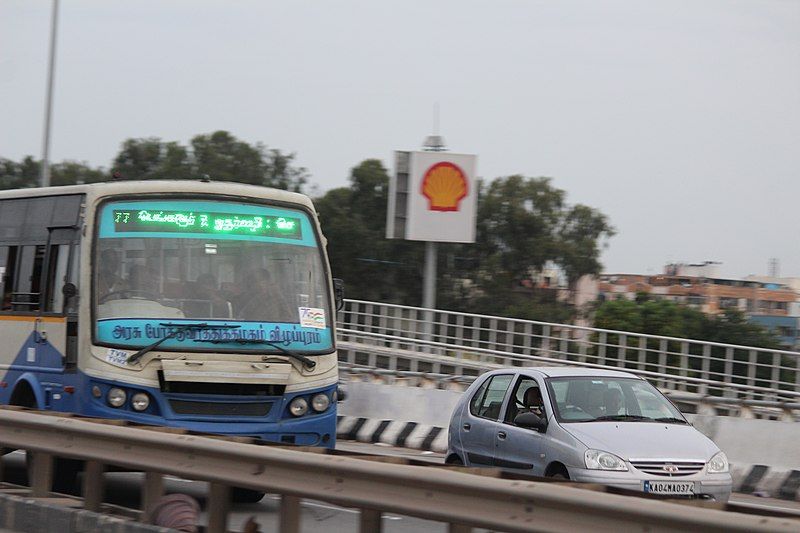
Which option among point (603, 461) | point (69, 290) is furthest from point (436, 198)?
point (603, 461)

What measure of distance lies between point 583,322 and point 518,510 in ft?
240

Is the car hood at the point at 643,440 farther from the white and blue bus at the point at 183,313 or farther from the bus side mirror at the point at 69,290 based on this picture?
the bus side mirror at the point at 69,290

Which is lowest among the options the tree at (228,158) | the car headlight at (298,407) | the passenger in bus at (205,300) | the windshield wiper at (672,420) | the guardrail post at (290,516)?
the guardrail post at (290,516)

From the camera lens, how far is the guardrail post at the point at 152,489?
785 cm

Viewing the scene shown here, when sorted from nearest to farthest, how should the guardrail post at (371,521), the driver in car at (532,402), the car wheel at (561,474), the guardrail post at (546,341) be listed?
the guardrail post at (371,521), the car wheel at (561,474), the driver in car at (532,402), the guardrail post at (546,341)

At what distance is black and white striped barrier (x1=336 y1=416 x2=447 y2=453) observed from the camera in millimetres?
19500

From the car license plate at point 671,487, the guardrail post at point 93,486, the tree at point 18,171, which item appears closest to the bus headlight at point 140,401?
the guardrail post at point 93,486

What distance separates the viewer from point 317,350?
37.9 feet

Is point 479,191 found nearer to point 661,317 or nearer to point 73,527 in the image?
point 661,317

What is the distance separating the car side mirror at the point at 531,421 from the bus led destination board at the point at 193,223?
9.07 ft

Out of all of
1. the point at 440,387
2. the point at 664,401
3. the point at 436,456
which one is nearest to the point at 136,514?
the point at 664,401

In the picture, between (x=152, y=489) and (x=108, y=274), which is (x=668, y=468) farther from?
(x=108, y=274)

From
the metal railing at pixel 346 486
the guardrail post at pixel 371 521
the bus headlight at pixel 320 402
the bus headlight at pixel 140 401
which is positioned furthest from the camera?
the bus headlight at pixel 320 402

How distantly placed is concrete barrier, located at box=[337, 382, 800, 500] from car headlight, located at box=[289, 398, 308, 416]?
6.34 m
